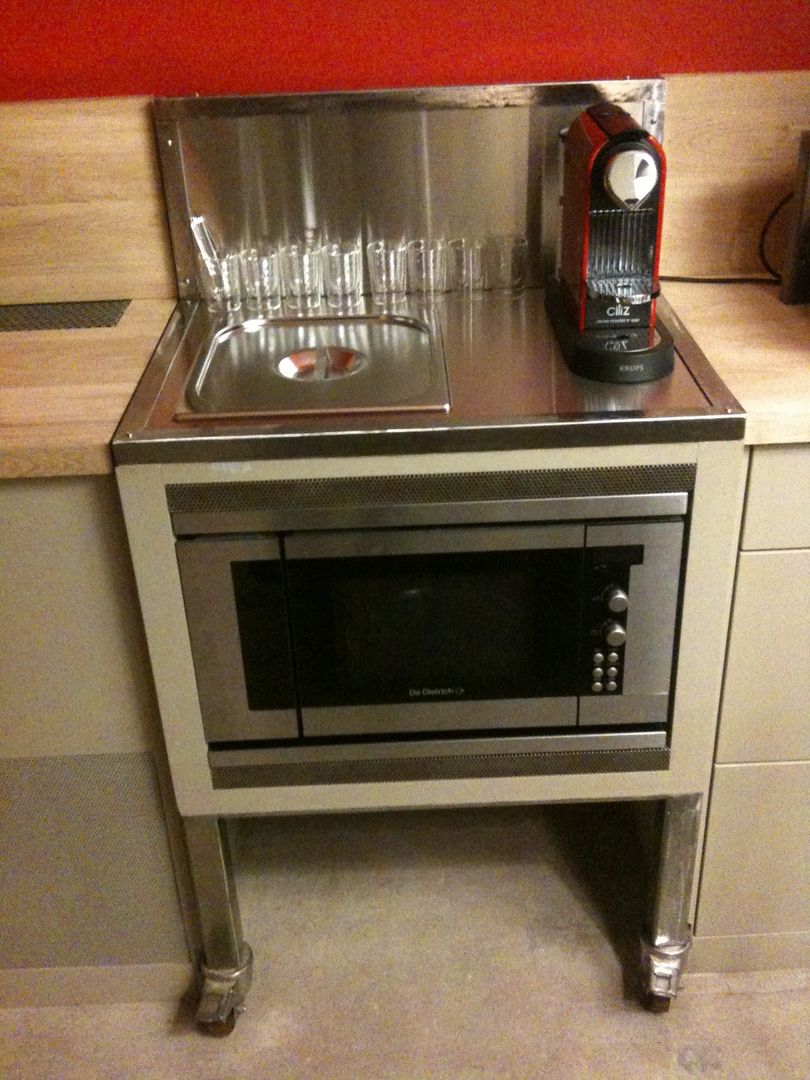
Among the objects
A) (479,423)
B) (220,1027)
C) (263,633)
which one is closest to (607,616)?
(479,423)

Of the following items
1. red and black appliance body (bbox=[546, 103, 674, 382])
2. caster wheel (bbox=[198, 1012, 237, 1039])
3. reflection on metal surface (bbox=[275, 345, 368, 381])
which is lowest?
caster wheel (bbox=[198, 1012, 237, 1039])

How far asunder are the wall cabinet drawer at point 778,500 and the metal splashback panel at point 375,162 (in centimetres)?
57

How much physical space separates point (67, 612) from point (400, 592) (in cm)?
43

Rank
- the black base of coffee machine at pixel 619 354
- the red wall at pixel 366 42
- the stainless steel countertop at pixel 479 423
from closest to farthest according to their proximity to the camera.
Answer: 1. the stainless steel countertop at pixel 479 423
2. the black base of coffee machine at pixel 619 354
3. the red wall at pixel 366 42

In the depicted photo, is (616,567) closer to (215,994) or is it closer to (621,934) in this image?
(621,934)

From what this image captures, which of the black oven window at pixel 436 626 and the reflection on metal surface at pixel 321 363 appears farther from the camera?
the reflection on metal surface at pixel 321 363

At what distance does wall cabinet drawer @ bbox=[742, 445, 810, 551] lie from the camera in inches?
48.5

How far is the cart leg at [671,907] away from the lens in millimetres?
1476

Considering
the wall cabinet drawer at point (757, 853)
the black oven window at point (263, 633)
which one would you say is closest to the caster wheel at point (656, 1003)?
the wall cabinet drawer at point (757, 853)

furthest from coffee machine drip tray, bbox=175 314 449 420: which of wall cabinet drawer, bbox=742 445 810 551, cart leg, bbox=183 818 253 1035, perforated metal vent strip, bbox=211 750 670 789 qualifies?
cart leg, bbox=183 818 253 1035

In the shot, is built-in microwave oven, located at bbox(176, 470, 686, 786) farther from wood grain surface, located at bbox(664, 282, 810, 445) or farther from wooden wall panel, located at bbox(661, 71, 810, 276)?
wooden wall panel, located at bbox(661, 71, 810, 276)

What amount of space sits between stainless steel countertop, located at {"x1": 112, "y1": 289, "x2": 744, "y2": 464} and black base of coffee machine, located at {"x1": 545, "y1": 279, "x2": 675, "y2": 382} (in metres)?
0.01

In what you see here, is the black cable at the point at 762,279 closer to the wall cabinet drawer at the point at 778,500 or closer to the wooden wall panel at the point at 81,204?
the wall cabinet drawer at the point at 778,500

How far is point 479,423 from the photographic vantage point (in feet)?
3.90
